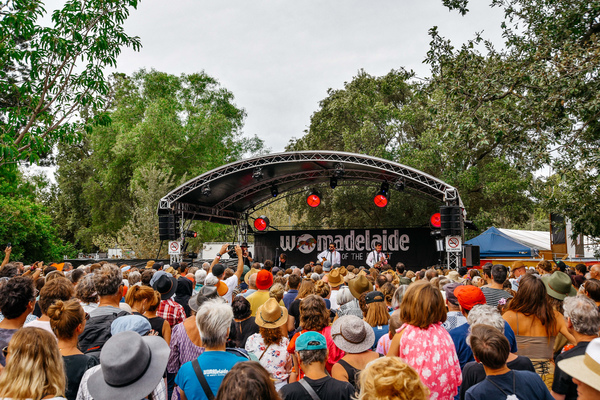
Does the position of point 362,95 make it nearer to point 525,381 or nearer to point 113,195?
point 113,195

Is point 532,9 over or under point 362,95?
under

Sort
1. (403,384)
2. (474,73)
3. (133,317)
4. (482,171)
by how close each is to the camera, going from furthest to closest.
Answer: (482,171), (474,73), (133,317), (403,384)

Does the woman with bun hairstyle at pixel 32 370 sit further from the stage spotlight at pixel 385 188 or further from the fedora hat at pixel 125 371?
the stage spotlight at pixel 385 188

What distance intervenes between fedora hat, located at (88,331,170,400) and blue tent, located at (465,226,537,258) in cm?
1682

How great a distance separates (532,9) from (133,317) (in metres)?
10.1

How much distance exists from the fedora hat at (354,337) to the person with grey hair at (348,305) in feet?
3.93

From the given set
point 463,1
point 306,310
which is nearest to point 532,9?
point 463,1

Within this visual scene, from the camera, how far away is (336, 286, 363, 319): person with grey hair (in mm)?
4277

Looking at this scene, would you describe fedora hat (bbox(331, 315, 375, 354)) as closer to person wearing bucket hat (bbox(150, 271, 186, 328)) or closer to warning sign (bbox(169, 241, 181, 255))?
person wearing bucket hat (bbox(150, 271, 186, 328))

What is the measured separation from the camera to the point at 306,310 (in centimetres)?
348

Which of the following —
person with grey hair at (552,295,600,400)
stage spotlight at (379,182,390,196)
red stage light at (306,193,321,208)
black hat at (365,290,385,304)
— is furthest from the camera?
red stage light at (306,193,321,208)

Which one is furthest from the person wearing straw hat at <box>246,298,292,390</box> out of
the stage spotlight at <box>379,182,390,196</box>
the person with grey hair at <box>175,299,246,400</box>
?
the stage spotlight at <box>379,182,390,196</box>

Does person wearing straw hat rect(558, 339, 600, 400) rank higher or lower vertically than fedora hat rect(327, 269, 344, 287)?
higher

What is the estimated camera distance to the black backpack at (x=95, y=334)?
335 cm
